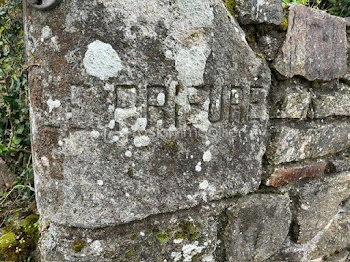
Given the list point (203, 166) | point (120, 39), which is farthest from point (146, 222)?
point (120, 39)

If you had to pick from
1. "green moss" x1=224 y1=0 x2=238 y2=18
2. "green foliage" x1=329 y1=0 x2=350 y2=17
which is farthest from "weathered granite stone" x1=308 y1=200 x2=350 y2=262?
"green foliage" x1=329 y1=0 x2=350 y2=17

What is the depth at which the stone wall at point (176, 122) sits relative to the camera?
2.87 feet

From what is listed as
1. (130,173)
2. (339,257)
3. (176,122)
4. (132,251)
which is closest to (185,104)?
(176,122)

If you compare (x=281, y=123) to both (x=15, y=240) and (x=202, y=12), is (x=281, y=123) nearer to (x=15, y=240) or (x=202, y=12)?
(x=202, y=12)

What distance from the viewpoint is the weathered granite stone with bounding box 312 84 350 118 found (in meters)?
1.35

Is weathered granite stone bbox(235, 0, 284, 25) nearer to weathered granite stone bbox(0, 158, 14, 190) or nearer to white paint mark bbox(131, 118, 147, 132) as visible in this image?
white paint mark bbox(131, 118, 147, 132)

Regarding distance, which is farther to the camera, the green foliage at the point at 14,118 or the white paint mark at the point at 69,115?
the green foliage at the point at 14,118

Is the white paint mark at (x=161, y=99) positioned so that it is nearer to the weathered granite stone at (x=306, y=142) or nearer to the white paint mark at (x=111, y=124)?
the white paint mark at (x=111, y=124)

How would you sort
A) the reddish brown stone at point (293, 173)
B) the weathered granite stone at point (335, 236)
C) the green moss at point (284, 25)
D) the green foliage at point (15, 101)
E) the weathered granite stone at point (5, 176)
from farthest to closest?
the weathered granite stone at point (5, 176), the green foliage at point (15, 101), the weathered granite stone at point (335, 236), the reddish brown stone at point (293, 173), the green moss at point (284, 25)

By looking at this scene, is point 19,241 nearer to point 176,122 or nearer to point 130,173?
point 130,173

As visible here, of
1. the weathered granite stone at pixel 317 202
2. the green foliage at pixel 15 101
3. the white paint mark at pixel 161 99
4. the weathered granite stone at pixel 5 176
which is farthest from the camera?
the weathered granite stone at pixel 5 176

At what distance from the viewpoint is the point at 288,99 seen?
1240 millimetres

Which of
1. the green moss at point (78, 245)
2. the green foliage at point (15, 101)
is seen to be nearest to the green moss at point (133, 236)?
the green moss at point (78, 245)

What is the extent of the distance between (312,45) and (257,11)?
0.31m
